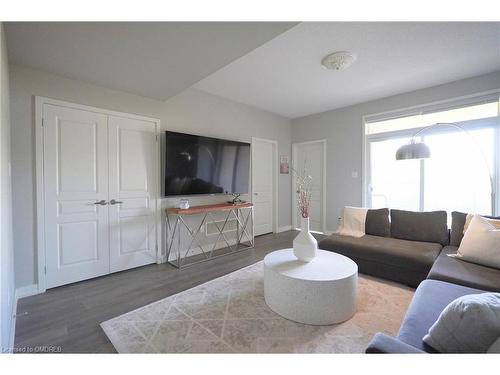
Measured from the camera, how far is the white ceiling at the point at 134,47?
168 centimetres

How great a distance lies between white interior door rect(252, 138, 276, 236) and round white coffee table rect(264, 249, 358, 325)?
2.66m

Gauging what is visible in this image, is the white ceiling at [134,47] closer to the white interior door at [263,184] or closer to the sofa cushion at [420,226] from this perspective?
the white interior door at [263,184]

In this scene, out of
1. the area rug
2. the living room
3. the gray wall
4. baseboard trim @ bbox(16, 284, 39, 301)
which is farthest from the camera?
the gray wall

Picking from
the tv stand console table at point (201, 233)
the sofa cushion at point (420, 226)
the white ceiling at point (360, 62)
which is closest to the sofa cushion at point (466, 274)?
the sofa cushion at point (420, 226)

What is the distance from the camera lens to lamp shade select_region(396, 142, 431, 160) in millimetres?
2312

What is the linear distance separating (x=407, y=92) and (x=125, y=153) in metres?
4.45

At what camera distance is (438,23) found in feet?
6.72

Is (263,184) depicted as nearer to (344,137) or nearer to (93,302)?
(344,137)

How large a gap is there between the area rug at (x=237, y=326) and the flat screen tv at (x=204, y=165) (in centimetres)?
156

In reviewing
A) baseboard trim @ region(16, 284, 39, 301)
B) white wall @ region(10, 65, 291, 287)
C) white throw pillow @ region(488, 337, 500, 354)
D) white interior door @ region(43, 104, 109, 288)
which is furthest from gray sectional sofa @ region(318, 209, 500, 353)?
baseboard trim @ region(16, 284, 39, 301)

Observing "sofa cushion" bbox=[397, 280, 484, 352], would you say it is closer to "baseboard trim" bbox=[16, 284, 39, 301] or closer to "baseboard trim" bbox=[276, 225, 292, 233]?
"baseboard trim" bbox=[16, 284, 39, 301]

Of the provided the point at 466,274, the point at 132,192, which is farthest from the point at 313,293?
the point at 132,192

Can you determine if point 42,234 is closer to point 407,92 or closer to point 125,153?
point 125,153
